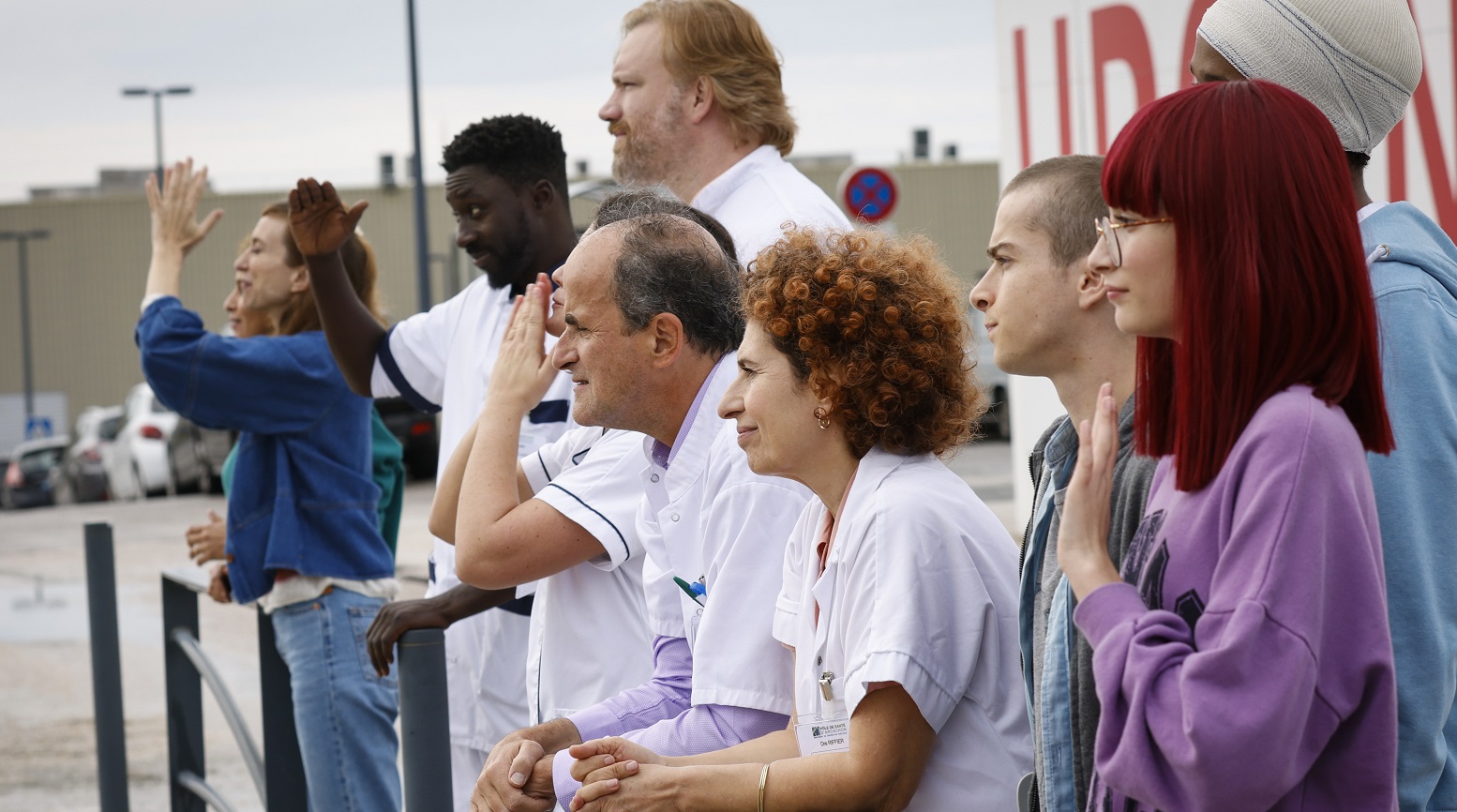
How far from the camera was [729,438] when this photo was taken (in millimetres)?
2529

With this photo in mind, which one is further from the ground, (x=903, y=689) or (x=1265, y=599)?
(x=1265, y=599)

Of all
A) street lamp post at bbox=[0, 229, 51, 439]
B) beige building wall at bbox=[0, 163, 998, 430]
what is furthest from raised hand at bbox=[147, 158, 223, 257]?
beige building wall at bbox=[0, 163, 998, 430]

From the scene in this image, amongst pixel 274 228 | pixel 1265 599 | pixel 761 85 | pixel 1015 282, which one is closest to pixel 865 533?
pixel 1015 282

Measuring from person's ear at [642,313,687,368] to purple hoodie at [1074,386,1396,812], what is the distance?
1.26 meters

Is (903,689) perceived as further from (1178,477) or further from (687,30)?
(687,30)

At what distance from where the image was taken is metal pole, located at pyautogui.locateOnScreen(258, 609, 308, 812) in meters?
4.16

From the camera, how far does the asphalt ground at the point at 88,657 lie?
22.8 feet

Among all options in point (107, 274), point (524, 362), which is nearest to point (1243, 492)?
point (524, 362)

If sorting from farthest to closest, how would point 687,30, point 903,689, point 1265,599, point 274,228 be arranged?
point 274,228 → point 687,30 → point 903,689 → point 1265,599

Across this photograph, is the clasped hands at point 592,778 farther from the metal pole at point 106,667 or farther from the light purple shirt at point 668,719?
the metal pole at point 106,667

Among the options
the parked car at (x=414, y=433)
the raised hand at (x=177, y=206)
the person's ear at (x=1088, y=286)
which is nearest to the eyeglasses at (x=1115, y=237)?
the person's ear at (x=1088, y=286)

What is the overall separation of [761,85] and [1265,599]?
2.60 metres

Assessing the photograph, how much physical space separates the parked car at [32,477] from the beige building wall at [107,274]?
1607cm

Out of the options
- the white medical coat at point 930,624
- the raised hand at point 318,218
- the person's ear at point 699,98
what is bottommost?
the white medical coat at point 930,624
